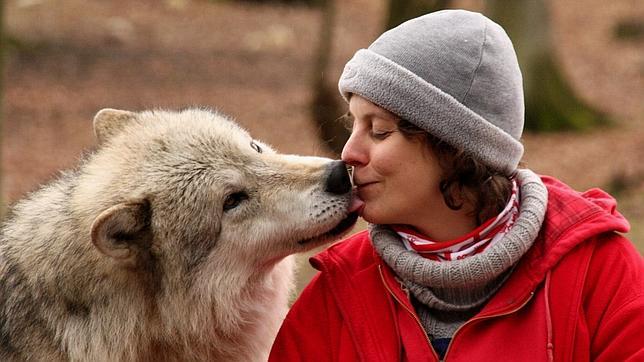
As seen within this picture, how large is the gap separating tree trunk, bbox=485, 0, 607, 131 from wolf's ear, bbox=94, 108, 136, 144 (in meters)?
9.50

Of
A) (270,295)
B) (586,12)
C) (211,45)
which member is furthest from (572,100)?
(270,295)

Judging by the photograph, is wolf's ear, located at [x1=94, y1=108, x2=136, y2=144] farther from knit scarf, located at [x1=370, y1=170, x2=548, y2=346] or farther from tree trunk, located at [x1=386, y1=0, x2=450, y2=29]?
tree trunk, located at [x1=386, y1=0, x2=450, y2=29]

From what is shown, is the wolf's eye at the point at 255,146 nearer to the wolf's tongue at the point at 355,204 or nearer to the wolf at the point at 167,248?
the wolf at the point at 167,248

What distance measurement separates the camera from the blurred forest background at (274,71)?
43.3ft

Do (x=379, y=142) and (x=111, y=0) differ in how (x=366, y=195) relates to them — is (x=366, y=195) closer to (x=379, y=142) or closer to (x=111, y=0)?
(x=379, y=142)

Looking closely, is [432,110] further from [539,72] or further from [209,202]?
[539,72]

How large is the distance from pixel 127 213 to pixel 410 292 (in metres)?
1.12

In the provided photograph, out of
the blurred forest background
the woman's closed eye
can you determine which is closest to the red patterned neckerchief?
the woman's closed eye

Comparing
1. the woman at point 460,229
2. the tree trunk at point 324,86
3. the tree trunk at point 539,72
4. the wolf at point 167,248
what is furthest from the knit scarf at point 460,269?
the tree trunk at point 324,86

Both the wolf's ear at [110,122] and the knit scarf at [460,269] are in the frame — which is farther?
the wolf's ear at [110,122]

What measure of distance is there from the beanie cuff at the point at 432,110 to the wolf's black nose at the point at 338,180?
33 cm

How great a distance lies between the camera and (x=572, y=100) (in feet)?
49.0

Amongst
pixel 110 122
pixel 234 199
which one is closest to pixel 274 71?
pixel 110 122

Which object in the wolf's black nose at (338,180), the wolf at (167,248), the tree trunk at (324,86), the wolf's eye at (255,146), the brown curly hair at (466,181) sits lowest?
the tree trunk at (324,86)
